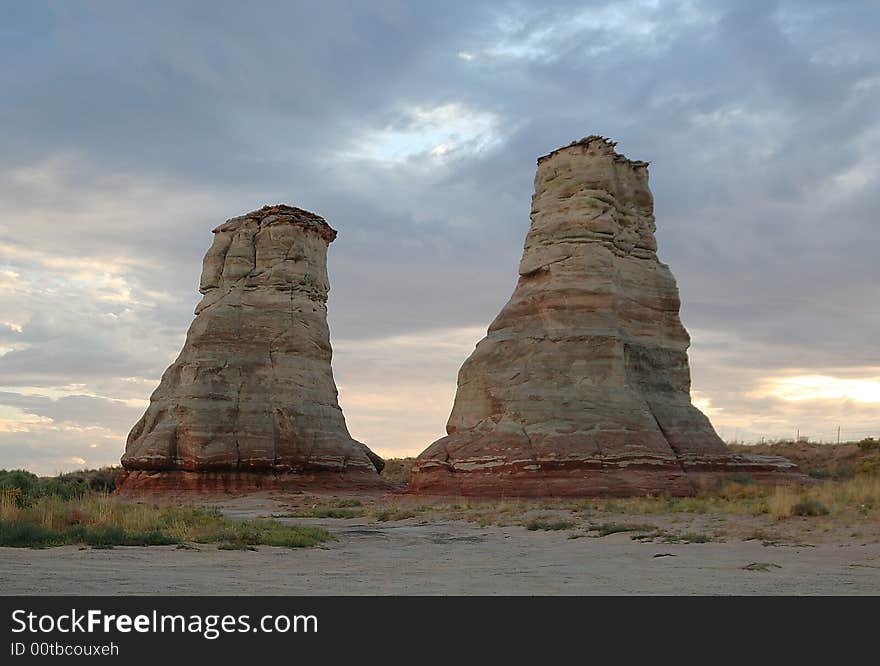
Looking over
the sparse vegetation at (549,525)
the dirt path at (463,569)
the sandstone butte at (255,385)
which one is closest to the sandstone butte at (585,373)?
the sparse vegetation at (549,525)

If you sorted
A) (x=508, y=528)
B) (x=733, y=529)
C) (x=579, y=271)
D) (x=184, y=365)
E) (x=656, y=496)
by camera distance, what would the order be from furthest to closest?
(x=184, y=365) → (x=579, y=271) → (x=656, y=496) → (x=508, y=528) → (x=733, y=529)

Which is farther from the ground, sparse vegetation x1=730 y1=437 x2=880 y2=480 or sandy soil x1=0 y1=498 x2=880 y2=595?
sparse vegetation x1=730 y1=437 x2=880 y2=480

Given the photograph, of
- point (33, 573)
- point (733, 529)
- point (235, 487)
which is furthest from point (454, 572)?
point (235, 487)

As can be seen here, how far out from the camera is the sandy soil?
416 inches

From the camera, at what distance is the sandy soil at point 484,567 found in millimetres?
10578

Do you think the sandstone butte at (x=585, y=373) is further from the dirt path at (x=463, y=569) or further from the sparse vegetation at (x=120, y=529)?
the sparse vegetation at (x=120, y=529)

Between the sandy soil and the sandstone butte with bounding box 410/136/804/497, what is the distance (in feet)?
35.8

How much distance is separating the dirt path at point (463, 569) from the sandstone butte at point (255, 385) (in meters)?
24.4

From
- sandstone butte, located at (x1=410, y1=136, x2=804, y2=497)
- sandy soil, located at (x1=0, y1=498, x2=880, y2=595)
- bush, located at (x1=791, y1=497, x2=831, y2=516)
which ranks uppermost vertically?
sandstone butte, located at (x1=410, y1=136, x2=804, y2=497)

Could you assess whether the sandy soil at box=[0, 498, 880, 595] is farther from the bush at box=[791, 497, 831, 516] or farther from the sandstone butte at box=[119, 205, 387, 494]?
the sandstone butte at box=[119, 205, 387, 494]

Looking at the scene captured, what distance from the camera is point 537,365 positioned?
32656mm

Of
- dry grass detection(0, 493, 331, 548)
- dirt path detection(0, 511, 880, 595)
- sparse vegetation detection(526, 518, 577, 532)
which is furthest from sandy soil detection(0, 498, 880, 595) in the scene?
sparse vegetation detection(526, 518, 577, 532)

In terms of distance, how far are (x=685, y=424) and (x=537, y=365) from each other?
5.75 metres
